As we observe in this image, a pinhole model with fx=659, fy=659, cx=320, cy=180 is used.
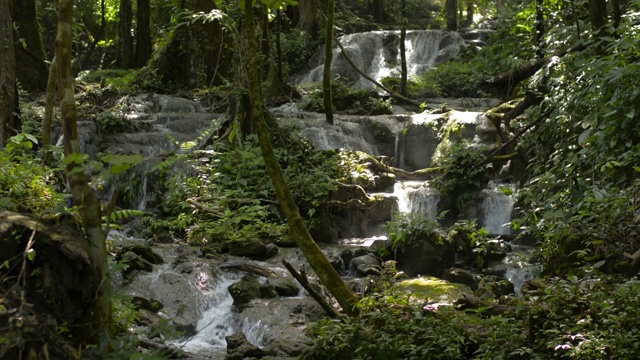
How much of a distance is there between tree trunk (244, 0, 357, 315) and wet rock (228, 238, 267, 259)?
155 inches

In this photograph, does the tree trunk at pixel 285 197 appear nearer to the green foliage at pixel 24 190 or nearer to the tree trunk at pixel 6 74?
the green foliage at pixel 24 190

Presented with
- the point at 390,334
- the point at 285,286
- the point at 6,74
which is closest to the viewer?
the point at 390,334

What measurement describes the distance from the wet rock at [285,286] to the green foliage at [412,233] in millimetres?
1976

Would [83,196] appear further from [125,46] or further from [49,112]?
[125,46]

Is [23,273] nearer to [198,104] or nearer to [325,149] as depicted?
[325,149]

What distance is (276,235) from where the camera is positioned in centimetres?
1105

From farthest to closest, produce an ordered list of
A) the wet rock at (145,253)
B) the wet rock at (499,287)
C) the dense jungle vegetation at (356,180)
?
the wet rock at (145,253) → the wet rock at (499,287) → the dense jungle vegetation at (356,180)

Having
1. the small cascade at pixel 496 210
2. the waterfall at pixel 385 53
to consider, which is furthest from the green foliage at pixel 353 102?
the small cascade at pixel 496 210

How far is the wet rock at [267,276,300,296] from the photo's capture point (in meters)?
8.68

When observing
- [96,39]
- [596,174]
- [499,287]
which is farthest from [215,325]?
[96,39]

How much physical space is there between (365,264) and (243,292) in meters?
2.17

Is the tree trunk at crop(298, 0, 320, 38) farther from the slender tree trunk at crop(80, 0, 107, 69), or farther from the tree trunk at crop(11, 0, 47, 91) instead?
the tree trunk at crop(11, 0, 47, 91)

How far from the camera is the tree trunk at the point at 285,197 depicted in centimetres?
613

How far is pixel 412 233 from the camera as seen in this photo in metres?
10.3
